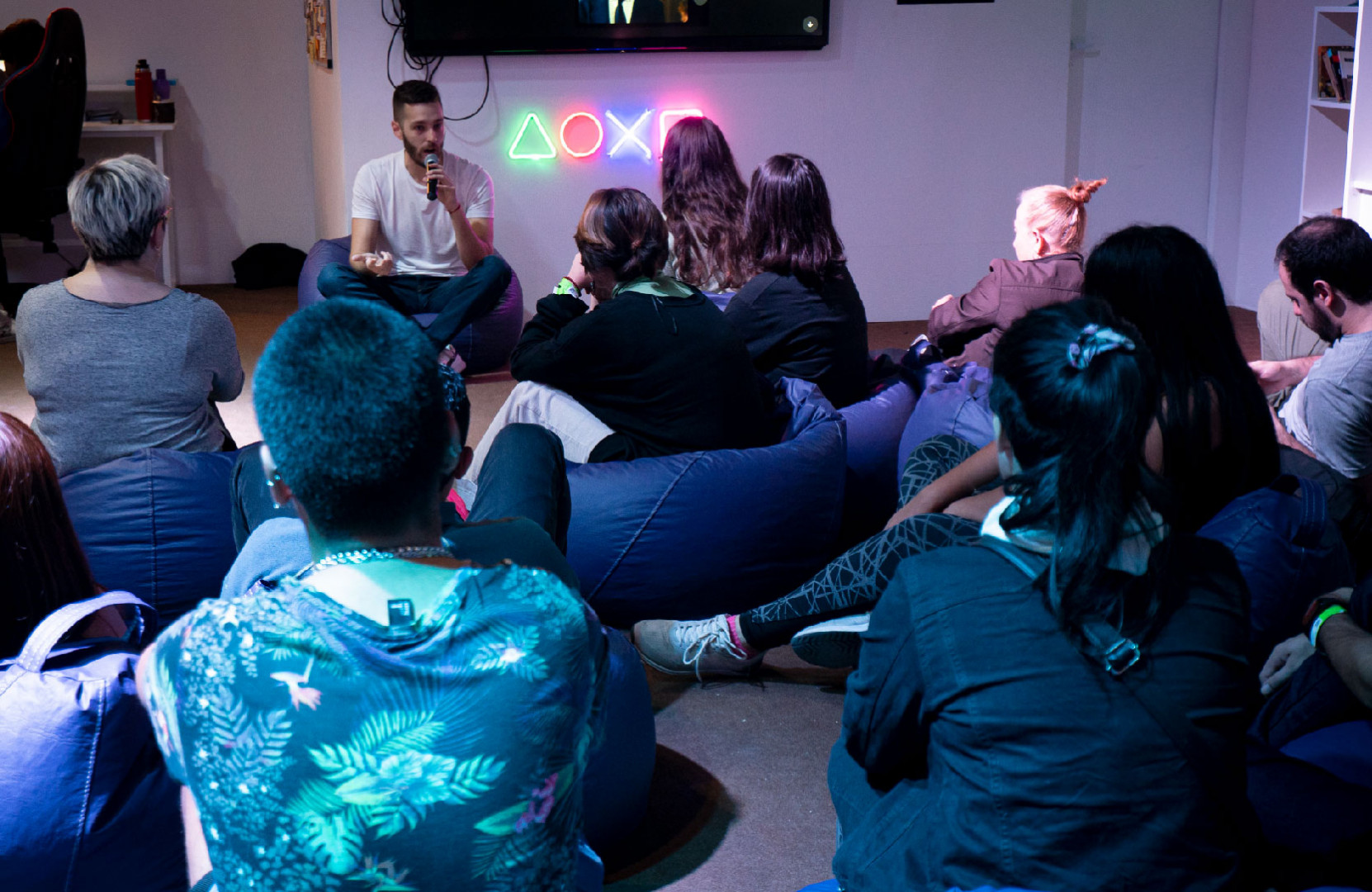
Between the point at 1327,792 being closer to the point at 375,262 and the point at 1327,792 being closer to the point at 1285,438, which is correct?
the point at 1285,438

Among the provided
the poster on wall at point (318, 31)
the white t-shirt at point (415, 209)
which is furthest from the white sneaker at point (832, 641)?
the poster on wall at point (318, 31)

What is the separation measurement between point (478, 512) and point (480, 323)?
326 centimetres

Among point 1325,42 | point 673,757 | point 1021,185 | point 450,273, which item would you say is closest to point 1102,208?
point 1021,185

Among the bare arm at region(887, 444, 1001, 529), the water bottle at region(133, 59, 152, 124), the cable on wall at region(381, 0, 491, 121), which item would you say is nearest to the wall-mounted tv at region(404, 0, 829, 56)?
the cable on wall at region(381, 0, 491, 121)

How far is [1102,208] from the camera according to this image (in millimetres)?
6523

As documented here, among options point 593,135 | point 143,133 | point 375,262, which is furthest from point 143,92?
point 375,262

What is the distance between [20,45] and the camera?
6.30 metres

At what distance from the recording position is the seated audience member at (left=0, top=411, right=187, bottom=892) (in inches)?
58.1

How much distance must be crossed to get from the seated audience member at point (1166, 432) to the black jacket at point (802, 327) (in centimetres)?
94

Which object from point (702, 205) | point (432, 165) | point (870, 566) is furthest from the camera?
point (432, 165)

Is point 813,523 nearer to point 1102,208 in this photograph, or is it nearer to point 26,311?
point 26,311

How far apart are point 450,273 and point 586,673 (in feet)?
13.5

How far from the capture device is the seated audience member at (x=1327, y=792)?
1711 millimetres

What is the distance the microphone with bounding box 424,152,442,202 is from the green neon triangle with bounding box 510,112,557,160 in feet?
3.48
